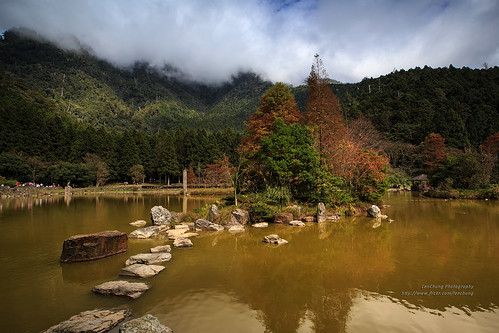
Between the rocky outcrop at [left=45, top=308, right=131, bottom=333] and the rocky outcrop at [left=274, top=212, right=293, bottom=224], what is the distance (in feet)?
32.6

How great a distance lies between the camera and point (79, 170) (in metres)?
40.6

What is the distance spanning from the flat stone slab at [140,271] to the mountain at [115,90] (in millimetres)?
78385

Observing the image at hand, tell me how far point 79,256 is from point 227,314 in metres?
5.31

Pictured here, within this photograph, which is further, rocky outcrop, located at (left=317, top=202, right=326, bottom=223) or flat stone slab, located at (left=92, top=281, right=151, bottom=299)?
rocky outcrop, located at (left=317, top=202, right=326, bottom=223)

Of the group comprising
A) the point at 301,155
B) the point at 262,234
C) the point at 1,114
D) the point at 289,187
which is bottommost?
the point at 262,234

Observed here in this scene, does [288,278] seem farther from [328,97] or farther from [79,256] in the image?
[328,97]

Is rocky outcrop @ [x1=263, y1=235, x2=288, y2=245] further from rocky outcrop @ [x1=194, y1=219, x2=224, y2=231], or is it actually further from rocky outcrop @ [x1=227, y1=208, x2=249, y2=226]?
rocky outcrop @ [x1=227, y1=208, x2=249, y2=226]

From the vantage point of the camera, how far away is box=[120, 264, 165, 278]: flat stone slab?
237 inches

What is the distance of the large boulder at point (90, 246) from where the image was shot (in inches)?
282

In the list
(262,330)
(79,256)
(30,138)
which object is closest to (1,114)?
(30,138)

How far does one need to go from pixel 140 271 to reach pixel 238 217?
7.35m

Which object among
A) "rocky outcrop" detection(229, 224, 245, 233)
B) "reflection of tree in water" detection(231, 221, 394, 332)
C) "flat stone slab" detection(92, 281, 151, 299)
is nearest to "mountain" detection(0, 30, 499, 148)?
"rocky outcrop" detection(229, 224, 245, 233)

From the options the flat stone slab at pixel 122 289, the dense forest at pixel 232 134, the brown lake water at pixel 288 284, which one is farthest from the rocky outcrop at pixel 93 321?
the dense forest at pixel 232 134

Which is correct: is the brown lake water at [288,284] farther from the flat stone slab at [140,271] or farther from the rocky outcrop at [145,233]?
the rocky outcrop at [145,233]
